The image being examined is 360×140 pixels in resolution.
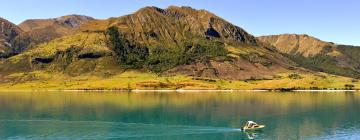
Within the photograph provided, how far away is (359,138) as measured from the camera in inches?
4476

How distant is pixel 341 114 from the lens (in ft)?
593

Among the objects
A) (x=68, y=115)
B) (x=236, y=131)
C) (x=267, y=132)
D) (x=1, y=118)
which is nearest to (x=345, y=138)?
(x=267, y=132)

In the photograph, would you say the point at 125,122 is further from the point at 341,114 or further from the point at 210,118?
the point at 341,114

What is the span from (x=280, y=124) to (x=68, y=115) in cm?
8685

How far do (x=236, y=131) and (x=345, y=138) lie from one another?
101ft

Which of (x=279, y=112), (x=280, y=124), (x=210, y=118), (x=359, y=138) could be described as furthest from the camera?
(x=279, y=112)

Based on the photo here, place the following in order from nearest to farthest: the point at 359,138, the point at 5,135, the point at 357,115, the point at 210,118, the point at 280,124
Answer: the point at 359,138
the point at 5,135
the point at 280,124
the point at 210,118
the point at 357,115

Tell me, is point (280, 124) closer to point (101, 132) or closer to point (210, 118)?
point (210, 118)

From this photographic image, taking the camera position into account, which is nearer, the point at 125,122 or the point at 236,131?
the point at 236,131

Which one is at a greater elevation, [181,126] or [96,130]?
[181,126]

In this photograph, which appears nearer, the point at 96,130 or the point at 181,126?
the point at 96,130

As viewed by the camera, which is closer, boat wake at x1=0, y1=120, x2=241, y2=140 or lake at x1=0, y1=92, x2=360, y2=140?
boat wake at x1=0, y1=120, x2=241, y2=140

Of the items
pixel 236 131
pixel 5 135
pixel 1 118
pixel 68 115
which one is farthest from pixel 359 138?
pixel 1 118

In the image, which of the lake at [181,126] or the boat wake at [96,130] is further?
the lake at [181,126]
